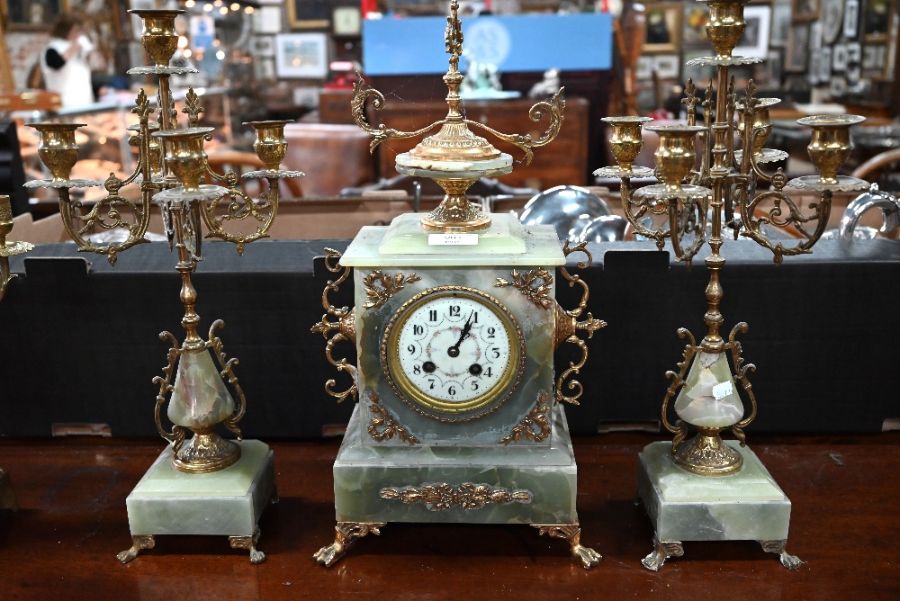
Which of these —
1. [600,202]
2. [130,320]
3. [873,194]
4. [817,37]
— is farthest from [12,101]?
[817,37]

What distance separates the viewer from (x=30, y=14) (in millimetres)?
7520

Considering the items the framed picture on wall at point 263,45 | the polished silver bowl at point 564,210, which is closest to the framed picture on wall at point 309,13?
the framed picture on wall at point 263,45

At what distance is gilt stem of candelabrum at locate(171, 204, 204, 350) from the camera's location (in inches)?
70.2

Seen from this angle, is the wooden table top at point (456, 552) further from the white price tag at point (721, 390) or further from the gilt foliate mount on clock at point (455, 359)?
the white price tag at point (721, 390)

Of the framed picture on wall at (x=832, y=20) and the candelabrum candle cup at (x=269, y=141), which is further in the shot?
the framed picture on wall at (x=832, y=20)

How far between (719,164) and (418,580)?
3.38ft

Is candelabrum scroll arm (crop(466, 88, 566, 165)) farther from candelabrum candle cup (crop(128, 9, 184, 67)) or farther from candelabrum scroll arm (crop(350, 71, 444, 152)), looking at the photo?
candelabrum candle cup (crop(128, 9, 184, 67))

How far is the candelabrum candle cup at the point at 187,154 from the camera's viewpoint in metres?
1.57

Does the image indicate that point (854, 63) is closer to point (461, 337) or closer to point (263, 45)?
point (263, 45)

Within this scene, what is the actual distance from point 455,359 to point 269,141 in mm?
582

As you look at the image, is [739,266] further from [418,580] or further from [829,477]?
[418,580]

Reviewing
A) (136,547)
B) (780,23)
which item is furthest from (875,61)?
(136,547)

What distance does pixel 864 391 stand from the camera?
2297 mm

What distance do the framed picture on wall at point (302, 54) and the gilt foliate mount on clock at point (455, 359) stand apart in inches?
258
